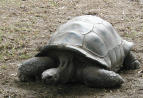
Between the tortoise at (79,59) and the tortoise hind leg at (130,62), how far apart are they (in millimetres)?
409

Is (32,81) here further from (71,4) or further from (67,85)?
(71,4)

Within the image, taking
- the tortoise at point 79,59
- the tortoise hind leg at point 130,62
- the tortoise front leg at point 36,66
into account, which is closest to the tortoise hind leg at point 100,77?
the tortoise at point 79,59

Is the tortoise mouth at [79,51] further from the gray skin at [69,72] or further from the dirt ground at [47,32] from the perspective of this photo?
the dirt ground at [47,32]

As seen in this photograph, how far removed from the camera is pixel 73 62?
4211 millimetres

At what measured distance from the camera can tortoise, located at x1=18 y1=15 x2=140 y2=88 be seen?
411 cm

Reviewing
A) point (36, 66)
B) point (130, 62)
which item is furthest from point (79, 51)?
point (130, 62)

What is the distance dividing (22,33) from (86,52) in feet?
9.03

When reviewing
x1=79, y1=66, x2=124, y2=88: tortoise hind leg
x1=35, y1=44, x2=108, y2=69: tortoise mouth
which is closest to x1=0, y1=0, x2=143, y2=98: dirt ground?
x1=79, y1=66, x2=124, y2=88: tortoise hind leg

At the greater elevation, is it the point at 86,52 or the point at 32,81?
the point at 86,52

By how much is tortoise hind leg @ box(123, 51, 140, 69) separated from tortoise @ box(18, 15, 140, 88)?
1.34ft

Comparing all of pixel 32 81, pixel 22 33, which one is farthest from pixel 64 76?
pixel 22 33

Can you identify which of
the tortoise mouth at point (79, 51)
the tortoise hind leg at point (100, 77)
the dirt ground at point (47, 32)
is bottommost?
the dirt ground at point (47, 32)

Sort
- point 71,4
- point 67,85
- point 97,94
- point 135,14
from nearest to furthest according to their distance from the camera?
1. point 97,94
2. point 67,85
3. point 135,14
4. point 71,4

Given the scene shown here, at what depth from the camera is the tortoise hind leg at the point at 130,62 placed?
4930 mm
